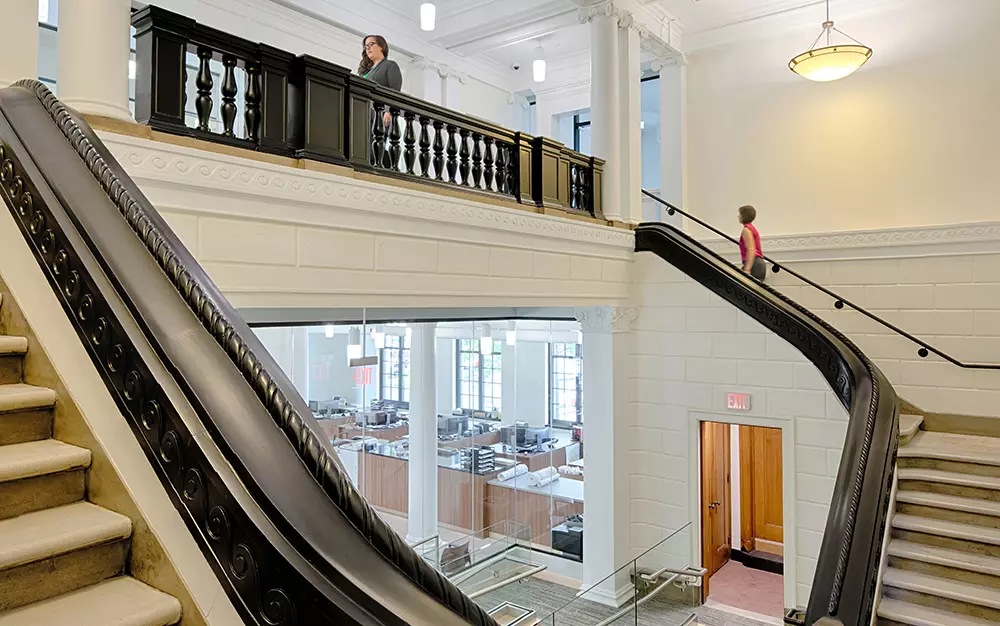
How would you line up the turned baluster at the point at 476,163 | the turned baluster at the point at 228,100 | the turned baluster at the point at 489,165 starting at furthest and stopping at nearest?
the turned baluster at the point at 489,165 < the turned baluster at the point at 476,163 < the turned baluster at the point at 228,100

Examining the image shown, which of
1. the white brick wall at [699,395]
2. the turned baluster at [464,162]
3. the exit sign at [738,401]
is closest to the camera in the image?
the turned baluster at [464,162]

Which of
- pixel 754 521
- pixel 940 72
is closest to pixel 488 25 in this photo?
pixel 940 72

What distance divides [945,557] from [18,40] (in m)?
6.04

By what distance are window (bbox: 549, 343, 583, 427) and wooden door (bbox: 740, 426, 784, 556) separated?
2.59 meters

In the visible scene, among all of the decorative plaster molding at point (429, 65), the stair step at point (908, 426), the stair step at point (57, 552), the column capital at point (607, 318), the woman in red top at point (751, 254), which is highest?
the decorative plaster molding at point (429, 65)

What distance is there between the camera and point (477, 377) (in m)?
10.5

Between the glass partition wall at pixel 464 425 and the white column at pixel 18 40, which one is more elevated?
the white column at pixel 18 40

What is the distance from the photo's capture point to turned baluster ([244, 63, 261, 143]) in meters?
4.07

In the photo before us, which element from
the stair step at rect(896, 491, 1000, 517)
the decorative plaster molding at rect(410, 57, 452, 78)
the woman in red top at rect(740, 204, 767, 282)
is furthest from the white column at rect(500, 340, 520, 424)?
the stair step at rect(896, 491, 1000, 517)

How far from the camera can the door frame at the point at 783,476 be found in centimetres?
681

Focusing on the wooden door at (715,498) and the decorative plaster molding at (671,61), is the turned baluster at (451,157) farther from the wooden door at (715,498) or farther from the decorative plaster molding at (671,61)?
the decorative plaster molding at (671,61)

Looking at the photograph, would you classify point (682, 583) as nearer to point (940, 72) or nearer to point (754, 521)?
point (754, 521)

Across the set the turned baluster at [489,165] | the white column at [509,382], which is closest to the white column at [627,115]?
the turned baluster at [489,165]

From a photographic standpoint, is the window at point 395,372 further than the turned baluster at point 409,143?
Yes
